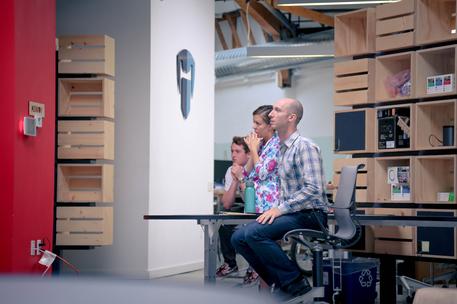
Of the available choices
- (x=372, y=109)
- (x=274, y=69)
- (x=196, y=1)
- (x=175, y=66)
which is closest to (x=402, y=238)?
(x=372, y=109)

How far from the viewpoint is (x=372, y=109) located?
6.18m

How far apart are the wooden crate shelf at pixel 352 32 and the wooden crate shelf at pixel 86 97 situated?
6.98 ft

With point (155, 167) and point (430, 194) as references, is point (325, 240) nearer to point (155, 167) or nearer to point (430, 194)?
point (430, 194)

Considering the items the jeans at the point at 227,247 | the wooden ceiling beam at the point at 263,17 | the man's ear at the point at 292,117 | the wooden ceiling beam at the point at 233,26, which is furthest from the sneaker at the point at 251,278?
the wooden ceiling beam at the point at 233,26

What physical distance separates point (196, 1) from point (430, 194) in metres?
3.94

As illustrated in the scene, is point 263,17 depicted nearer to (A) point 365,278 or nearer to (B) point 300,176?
(A) point 365,278

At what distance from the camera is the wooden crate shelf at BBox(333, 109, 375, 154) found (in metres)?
6.18

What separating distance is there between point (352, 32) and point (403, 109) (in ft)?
2.99

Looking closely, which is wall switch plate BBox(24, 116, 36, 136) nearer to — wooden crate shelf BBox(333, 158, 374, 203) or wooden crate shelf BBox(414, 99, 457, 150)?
wooden crate shelf BBox(333, 158, 374, 203)

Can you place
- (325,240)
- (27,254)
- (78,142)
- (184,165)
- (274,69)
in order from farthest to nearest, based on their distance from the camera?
(274,69)
(184,165)
(78,142)
(27,254)
(325,240)

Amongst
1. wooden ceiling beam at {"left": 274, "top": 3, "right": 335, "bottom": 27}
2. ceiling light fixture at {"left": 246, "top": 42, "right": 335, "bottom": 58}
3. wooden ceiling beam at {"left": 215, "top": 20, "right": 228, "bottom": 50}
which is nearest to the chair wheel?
ceiling light fixture at {"left": 246, "top": 42, "right": 335, "bottom": 58}

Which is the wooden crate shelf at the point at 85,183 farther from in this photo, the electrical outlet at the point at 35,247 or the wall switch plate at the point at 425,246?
the wall switch plate at the point at 425,246

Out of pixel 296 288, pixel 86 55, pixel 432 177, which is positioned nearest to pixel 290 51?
pixel 86 55

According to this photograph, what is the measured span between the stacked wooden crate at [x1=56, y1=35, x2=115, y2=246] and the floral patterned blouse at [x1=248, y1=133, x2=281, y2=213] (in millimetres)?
1860
